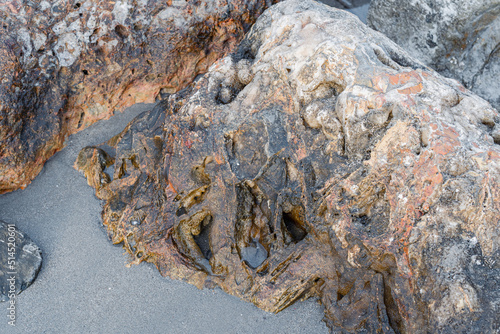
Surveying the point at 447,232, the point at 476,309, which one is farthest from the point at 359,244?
the point at 476,309

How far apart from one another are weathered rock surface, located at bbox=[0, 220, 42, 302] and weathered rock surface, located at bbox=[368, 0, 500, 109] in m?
2.89

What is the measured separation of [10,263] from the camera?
2.23 m

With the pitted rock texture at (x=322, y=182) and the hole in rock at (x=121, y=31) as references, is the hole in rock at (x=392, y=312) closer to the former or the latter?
the pitted rock texture at (x=322, y=182)

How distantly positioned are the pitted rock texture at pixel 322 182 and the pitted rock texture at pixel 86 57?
0.33 meters

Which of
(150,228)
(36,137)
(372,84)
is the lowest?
(150,228)

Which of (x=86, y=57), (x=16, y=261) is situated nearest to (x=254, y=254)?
(x=16, y=261)

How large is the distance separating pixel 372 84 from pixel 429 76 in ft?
0.94

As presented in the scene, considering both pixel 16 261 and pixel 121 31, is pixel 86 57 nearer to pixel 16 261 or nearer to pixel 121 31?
pixel 121 31

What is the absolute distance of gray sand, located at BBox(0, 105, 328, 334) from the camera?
2.15 meters

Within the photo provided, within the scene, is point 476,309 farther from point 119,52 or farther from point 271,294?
point 119,52

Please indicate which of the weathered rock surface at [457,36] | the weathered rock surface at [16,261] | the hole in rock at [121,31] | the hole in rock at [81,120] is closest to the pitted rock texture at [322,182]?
the hole in rock at [81,120]

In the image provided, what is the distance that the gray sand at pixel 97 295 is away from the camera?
215 cm

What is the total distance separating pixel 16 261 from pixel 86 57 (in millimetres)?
1258

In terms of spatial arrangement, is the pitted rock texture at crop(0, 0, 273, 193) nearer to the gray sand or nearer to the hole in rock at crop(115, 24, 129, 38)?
the hole in rock at crop(115, 24, 129, 38)
